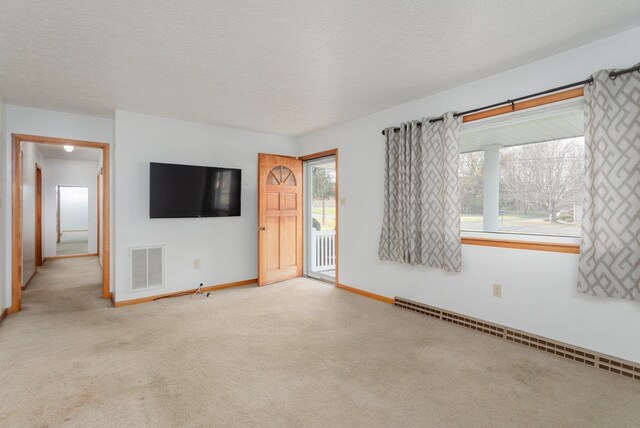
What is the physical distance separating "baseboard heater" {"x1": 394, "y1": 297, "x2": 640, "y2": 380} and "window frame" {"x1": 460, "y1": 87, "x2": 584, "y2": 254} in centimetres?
73

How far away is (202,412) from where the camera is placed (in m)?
1.89

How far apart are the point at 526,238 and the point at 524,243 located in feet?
0.30

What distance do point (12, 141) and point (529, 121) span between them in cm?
547

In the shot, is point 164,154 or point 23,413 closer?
point 23,413

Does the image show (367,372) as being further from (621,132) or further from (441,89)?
(441,89)

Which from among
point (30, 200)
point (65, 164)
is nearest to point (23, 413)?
point (30, 200)

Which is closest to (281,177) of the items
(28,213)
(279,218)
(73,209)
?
(279,218)

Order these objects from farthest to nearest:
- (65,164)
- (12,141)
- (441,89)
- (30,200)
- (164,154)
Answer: (65,164)
(30,200)
(164,154)
(12,141)
(441,89)

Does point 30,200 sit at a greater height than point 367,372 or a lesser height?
greater

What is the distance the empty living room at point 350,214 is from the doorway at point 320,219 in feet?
2.35

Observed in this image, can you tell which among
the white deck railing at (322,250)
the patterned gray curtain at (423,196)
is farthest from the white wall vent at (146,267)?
the patterned gray curtain at (423,196)

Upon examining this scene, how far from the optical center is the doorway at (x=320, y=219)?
5.49m

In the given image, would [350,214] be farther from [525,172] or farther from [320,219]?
[525,172]

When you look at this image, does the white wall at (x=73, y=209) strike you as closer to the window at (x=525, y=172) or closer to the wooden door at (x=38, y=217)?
the wooden door at (x=38, y=217)
